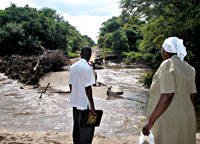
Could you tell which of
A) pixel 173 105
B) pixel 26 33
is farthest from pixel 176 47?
pixel 26 33

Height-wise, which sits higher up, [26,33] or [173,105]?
[26,33]

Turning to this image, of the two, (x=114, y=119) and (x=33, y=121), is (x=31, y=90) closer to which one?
(x=33, y=121)

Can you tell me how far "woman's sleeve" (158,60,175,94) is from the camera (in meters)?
2.06

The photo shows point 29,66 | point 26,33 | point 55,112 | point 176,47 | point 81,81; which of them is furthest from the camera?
Answer: point 26,33

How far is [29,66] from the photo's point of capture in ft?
45.8

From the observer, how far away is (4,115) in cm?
693

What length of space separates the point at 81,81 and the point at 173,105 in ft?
4.69

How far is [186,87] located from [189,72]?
160mm

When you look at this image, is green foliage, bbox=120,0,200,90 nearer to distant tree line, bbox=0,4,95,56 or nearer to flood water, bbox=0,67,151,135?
flood water, bbox=0,67,151,135

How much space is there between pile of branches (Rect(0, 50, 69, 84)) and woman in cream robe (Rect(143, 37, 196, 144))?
1122cm

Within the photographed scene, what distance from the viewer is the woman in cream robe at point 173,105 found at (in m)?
2.08

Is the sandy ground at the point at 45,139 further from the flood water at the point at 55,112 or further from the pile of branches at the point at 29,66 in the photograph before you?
the pile of branches at the point at 29,66

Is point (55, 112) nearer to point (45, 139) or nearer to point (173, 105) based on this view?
point (45, 139)

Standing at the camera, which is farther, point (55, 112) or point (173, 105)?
point (55, 112)
